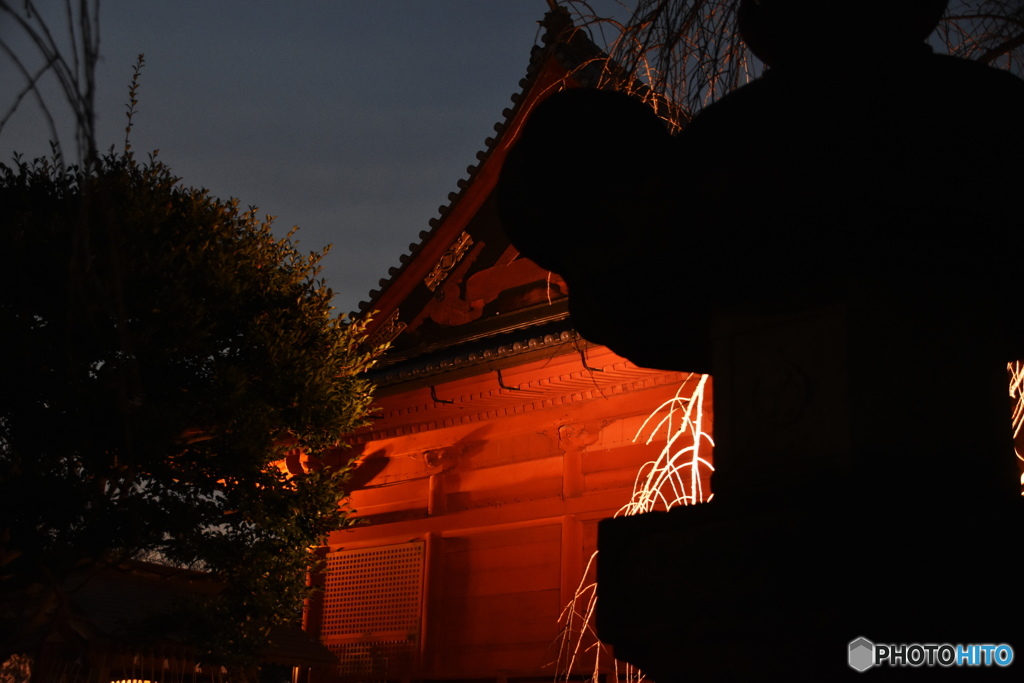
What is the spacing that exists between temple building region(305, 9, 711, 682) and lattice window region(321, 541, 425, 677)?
0.06 feet

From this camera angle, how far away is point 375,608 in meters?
10.6

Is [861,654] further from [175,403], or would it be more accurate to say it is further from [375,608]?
[375,608]

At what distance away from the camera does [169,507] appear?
6941 millimetres

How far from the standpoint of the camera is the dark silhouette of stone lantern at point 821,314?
1677 mm

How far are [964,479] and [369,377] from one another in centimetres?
866

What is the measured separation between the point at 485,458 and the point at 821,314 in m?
8.45

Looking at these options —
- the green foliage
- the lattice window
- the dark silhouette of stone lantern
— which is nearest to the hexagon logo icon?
the dark silhouette of stone lantern

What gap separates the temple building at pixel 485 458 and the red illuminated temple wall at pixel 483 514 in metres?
0.02

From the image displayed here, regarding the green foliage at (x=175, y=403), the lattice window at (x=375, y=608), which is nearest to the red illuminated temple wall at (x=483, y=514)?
the lattice window at (x=375, y=608)

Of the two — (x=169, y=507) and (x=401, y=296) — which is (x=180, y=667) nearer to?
(x=169, y=507)

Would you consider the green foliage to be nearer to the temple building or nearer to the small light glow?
the temple building

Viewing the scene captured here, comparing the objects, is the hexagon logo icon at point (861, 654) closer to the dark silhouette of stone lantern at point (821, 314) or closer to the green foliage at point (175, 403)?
the dark silhouette of stone lantern at point (821, 314)

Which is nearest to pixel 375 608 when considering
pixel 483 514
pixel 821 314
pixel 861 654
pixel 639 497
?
pixel 483 514

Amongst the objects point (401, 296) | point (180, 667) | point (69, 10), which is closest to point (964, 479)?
point (69, 10)
